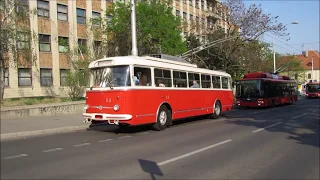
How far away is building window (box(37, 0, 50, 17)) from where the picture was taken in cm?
3356

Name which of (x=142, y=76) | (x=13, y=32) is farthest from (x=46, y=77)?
(x=142, y=76)

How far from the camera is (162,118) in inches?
571

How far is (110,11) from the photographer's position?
3175 cm

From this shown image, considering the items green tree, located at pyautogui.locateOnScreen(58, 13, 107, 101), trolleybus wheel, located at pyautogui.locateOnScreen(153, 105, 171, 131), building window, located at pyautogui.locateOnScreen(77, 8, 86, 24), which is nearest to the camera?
trolleybus wheel, located at pyautogui.locateOnScreen(153, 105, 171, 131)

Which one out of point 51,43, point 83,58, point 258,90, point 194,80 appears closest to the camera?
point 194,80

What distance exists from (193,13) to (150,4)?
104 ft

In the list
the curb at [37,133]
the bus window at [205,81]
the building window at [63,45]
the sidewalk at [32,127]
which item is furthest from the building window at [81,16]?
the curb at [37,133]

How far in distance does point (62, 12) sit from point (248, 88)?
20.4m

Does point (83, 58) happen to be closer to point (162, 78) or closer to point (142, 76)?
point (162, 78)

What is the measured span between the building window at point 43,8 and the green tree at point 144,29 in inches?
262

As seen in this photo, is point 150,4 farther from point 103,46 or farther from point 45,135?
point 45,135

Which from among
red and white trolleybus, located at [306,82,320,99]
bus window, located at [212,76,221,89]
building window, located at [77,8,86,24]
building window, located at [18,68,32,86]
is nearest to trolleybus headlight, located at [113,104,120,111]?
bus window, located at [212,76,221,89]

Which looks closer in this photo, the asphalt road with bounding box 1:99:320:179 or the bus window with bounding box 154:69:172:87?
the asphalt road with bounding box 1:99:320:179

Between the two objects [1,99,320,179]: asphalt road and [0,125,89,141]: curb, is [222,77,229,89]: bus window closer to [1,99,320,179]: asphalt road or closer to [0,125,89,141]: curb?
[1,99,320,179]: asphalt road
